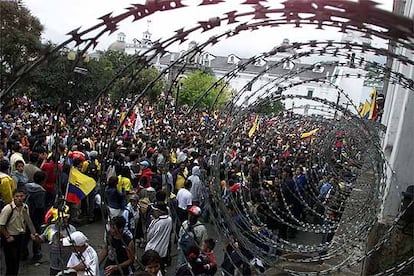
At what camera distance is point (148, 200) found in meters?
8.71

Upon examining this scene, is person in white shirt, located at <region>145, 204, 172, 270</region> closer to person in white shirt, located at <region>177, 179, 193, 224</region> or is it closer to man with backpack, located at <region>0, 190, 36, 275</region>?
man with backpack, located at <region>0, 190, 36, 275</region>

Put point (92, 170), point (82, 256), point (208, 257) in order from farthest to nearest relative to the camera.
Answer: point (92, 170)
point (208, 257)
point (82, 256)

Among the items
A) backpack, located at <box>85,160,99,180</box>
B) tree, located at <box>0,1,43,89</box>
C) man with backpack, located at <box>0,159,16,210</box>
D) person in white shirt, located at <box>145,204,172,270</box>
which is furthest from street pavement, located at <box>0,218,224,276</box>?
tree, located at <box>0,1,43,89</box>

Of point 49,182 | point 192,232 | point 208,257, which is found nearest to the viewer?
point 208,257

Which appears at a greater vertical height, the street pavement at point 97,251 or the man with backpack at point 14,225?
the man with backpack at point 14,225

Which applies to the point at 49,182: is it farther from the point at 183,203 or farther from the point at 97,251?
the point at 183,203

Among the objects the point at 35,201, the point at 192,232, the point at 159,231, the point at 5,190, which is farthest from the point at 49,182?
the point at 192,232

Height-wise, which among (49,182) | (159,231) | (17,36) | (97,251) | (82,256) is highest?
(17,36)

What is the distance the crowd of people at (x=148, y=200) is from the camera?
5453 mm

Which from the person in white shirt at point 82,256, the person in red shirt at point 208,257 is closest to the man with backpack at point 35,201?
the person in white shirt at point 82,256

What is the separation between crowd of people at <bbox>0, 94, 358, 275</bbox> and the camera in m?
5.45

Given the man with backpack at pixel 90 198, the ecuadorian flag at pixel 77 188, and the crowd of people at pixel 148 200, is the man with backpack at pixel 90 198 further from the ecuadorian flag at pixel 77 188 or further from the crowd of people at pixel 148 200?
the ecuadorian flag at pixel 77 188

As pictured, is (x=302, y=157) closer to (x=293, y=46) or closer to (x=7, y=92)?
(x=293, y=46)

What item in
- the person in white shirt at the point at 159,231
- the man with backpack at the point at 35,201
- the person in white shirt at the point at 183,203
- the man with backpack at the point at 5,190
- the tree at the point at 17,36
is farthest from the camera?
the tree at the point at 17,36
